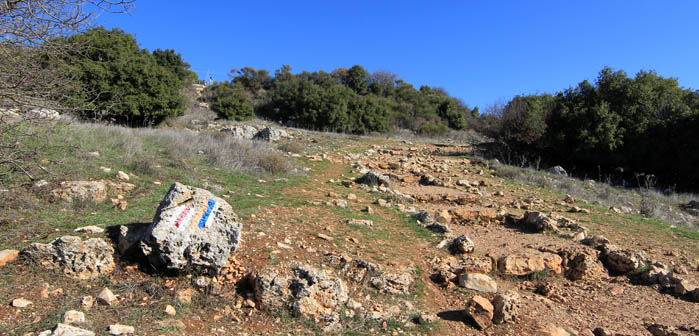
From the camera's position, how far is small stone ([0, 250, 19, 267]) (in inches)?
131

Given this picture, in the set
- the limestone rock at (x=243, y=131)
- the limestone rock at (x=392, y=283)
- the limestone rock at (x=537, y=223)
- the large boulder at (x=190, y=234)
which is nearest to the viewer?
the large boulder at (x=190, y=234)

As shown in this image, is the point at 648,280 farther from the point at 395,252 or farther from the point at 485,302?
the point at 395,252

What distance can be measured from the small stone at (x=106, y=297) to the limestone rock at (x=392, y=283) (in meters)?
2.42

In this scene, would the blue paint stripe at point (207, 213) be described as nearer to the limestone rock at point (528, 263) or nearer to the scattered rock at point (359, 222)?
the scattered rock at point (359, 222)

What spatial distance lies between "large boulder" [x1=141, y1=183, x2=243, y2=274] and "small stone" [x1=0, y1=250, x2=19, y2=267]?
1.10 metres

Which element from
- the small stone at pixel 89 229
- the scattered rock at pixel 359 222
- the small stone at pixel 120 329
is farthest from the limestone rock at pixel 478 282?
the small stone at pixel 89 229

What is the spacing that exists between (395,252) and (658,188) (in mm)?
13245

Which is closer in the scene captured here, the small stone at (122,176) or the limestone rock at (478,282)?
the limestone rock at (478,282)

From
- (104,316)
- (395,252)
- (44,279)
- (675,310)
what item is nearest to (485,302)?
(395,252)

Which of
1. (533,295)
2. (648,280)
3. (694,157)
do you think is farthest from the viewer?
(694,157)

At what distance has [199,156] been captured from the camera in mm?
8664

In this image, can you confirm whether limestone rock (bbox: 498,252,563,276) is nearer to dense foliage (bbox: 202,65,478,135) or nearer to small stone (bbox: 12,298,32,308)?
small stone (bbox: 12,298,32,308)

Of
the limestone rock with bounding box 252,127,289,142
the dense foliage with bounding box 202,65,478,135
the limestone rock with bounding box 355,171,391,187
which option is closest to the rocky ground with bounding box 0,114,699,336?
the limestone rock with bounding box 355,171,391,187

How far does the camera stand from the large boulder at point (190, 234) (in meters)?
3.48
